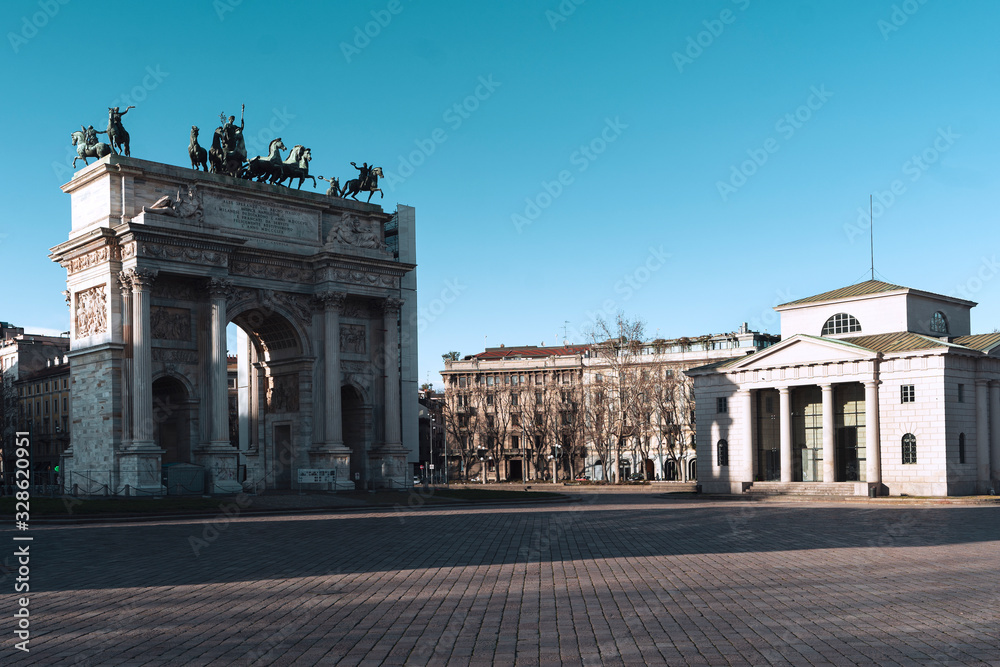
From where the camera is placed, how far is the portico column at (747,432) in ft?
203

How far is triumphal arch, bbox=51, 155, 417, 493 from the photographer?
5084 centimetres

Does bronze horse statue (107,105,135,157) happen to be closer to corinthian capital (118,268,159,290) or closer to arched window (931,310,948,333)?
corinthian capital (118,268,159,290)

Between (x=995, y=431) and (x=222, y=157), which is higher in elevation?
(x=222, y=157)

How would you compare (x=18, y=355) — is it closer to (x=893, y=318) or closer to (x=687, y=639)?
(x=893, y=318)

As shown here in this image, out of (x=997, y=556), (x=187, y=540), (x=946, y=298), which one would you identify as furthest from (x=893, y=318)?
(x=187, y=540)

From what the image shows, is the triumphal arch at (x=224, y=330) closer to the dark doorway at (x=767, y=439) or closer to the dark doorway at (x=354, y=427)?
the dark doorway at (x=354, y=427)

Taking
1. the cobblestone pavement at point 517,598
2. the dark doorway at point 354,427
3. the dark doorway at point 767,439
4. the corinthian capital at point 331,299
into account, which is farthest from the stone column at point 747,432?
the cobblestone pavement at point 517,598

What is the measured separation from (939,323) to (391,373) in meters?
34.4

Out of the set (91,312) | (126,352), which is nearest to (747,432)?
(126,352)

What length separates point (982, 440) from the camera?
55.3 metres

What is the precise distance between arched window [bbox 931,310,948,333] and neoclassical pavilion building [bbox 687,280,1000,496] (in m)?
0.13

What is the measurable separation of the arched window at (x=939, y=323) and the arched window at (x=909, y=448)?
1062 cm

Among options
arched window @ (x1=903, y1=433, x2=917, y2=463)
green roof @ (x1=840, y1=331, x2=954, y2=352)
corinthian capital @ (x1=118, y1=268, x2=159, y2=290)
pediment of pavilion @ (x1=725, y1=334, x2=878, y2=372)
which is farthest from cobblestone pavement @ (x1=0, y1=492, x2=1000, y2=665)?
pediment of pavilion @ (x1=725, y1=334, x2=878, y2=372)

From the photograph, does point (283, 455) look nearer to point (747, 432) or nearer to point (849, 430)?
point (747, 432)
